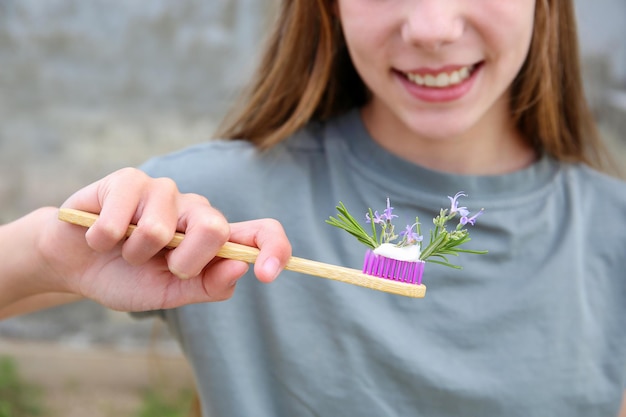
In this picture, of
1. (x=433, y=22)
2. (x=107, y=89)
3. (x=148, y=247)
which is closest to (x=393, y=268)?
(x=148, y=247)

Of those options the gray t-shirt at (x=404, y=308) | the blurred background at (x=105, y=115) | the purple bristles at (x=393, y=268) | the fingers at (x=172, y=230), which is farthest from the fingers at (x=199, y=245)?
the blurred background at (x=105, y=115)

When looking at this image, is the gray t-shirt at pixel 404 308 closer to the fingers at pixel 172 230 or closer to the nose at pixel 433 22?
the nose at pixel 433 22

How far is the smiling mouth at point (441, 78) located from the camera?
1200 millimetres

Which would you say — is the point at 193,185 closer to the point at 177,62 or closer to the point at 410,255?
the point at 410,255

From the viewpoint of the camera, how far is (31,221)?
990 mm

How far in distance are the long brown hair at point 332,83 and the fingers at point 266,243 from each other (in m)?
0.49

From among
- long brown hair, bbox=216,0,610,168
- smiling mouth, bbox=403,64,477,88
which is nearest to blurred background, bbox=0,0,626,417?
long brown hair, bbox=216,0,610,168

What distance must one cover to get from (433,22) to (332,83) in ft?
1.12

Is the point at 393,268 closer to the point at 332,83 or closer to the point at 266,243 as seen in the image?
the point at 266,243

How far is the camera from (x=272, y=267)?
0.77m

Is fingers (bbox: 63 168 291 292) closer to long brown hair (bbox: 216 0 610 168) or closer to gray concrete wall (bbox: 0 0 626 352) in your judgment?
long brown hair (bbox: 216 0 610 168)

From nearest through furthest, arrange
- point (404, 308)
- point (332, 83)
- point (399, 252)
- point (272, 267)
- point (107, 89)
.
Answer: point (272, 267)
point (399, 252)
point (404, 308)
point (332, 83)
point (107, 89)

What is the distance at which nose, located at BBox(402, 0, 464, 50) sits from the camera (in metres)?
1.11

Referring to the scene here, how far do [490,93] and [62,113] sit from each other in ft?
5.34
